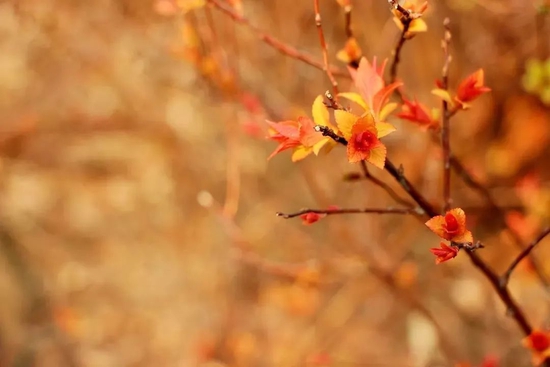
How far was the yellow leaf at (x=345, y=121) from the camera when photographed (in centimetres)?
43

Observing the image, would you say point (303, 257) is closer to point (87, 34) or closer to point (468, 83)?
point (87, 34)

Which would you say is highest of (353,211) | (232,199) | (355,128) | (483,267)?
(355,128)

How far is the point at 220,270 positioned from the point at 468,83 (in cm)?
117

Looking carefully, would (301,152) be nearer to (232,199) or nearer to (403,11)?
(403,11)

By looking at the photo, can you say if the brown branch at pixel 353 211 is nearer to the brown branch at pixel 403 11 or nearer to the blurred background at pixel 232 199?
the brown branch at pixel 403 11

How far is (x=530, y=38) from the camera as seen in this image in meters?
1.17

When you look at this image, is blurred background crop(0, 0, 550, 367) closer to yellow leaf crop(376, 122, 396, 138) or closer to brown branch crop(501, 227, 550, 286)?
brown branch crop(501, 227, 550, 286)

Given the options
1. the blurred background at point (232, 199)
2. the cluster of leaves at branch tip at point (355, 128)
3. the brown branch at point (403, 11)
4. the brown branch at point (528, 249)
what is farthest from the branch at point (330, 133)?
the blurred background at point (232, 199)

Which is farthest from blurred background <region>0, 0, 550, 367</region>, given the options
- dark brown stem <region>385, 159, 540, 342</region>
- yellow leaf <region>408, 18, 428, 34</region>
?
yellow leaf <region>408, 18, 428, 34</region>

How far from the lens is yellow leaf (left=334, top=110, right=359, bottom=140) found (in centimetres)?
43

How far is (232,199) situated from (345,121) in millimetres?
1049

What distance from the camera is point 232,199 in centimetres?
146

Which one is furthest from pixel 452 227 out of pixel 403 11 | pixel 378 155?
pixel 403 11

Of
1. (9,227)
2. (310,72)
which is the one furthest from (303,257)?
(9,227)
